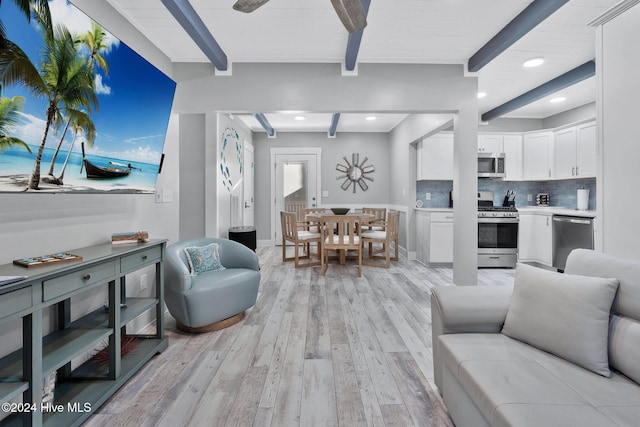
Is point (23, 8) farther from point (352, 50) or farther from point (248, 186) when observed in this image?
point (248, 186)

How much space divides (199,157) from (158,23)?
65.4 inches

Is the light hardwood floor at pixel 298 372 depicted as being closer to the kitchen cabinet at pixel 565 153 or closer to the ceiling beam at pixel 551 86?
the ceiling beam at pixel 551 86

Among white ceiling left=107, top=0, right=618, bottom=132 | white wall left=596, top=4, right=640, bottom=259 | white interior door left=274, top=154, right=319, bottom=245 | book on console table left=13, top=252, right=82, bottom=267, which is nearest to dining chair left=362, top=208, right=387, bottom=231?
white interior door left=274, top=154, right=319, bottom=245

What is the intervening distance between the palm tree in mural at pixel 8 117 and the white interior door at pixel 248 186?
14.1 ft

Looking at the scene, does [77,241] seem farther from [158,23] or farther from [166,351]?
[158,23]

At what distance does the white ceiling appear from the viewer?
2.26 meters

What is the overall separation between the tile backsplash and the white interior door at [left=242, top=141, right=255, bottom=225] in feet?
10.6

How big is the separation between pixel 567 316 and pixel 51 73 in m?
2.51

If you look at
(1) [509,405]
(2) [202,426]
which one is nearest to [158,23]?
(2) [202,426]

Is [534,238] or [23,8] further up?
[23,8]

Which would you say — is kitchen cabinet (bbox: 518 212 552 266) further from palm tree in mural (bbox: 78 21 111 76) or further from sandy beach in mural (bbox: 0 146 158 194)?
palm tree in mural (bbox: 78 21 111 76)

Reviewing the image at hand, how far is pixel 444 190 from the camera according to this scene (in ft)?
Answer: 17.5

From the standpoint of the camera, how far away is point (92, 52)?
61.6 inches

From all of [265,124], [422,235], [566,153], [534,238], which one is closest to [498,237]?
[534,238]
